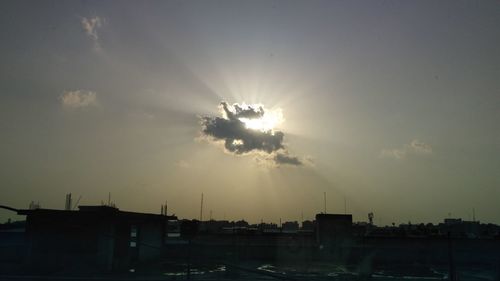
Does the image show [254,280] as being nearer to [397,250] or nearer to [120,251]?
[120,251]

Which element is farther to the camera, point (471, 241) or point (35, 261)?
point (471, 241)

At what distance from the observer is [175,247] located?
44625 millimetres

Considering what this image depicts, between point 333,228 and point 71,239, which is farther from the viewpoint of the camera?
point 333,228

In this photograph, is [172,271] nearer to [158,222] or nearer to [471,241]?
[158,222]

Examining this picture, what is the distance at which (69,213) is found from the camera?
101ft

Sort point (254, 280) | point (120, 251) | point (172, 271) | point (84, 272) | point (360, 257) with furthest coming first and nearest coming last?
point (360, 257), point (120, 251), point (172, 271), point (84, 272), point (254, 280)

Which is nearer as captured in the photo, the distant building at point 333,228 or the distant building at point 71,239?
the distant building at point 71,239

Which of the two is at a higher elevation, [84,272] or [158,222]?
[158,222]

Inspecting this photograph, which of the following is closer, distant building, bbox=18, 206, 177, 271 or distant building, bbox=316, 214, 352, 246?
distant building, bbox=18, 206, 177, 271

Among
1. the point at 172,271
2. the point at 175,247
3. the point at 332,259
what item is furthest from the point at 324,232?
the point at 172,271

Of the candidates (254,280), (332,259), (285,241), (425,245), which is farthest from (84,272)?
(425,245)

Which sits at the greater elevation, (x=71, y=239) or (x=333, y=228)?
(x=333, y=228)

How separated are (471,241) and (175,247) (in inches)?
1256

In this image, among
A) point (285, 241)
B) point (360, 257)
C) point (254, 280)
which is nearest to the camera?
point (254, 280)
